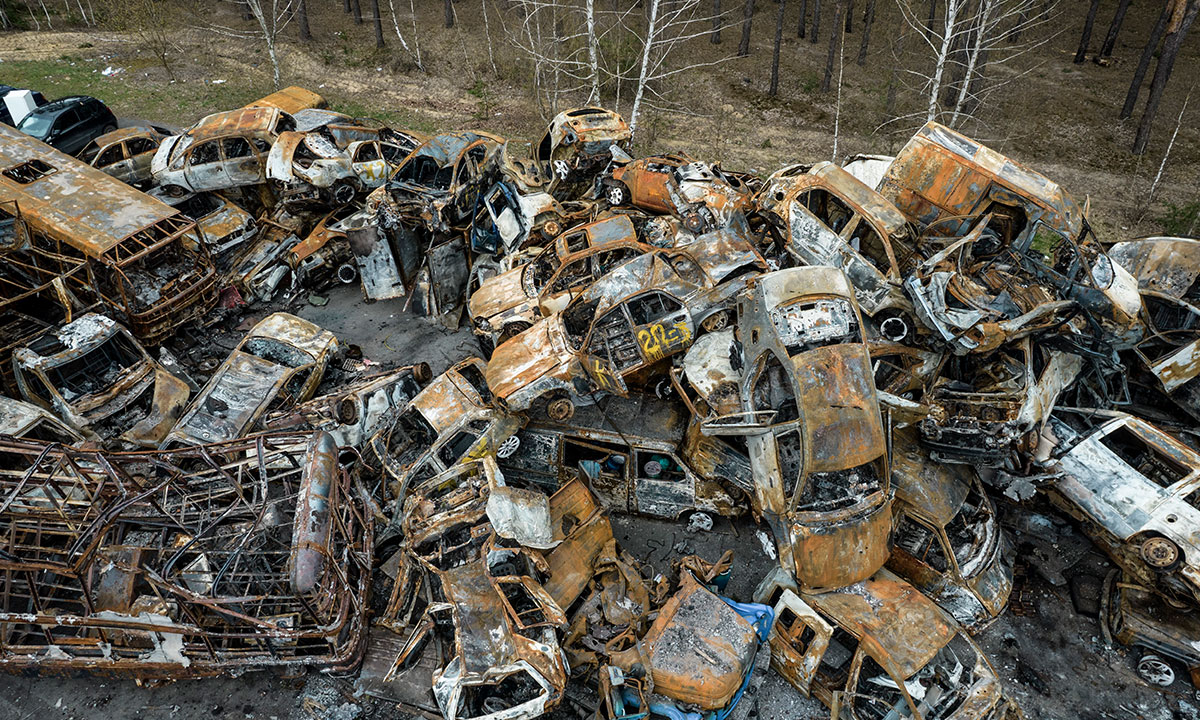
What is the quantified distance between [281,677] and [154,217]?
7270 mm

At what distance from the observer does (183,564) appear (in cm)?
625

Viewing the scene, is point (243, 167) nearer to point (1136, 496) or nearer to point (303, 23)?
point (303, 23)

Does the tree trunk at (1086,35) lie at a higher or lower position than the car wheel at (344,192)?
higher

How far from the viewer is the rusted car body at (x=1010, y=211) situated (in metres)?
7.81

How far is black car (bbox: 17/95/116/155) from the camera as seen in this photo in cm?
1362

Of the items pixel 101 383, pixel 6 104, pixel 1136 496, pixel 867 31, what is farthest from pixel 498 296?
pixel 867 31

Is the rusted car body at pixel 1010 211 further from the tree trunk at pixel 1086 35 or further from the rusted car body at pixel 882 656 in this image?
the tree trunk at pixel 1086 35

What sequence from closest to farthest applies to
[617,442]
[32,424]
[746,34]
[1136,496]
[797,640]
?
[797,640]
[1136,496]
[617,442]
[32,424]
[746,34]

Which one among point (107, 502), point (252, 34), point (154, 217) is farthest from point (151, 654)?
point (252, 34)

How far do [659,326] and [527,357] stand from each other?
1539mm

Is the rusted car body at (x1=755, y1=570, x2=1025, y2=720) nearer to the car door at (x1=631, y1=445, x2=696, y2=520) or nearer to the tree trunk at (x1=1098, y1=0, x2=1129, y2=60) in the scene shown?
the car door at (x1=631, y1=445, x2=696, y2=520)

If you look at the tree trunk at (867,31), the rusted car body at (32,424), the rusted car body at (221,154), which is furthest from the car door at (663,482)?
the tree trunk at (867,31)

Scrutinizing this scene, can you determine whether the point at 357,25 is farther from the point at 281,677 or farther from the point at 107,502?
the point at 281,677

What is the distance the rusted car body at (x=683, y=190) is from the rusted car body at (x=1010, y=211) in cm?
221
